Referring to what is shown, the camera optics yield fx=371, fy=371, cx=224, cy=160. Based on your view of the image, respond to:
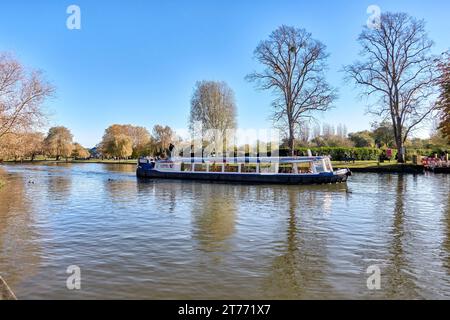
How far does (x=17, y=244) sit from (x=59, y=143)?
117714 mm

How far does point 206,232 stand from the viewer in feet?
43.9

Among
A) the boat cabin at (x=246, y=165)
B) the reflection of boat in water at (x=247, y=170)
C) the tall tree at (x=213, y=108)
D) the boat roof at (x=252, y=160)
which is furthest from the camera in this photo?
the tall tree at (x=213, y=108)

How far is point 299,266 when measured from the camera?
9492 mm

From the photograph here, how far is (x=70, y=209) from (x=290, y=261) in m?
13.3

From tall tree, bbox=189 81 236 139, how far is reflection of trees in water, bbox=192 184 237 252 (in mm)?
45872

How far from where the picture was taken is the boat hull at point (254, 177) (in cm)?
3253

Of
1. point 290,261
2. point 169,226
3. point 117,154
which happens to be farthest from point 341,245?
point 117,154

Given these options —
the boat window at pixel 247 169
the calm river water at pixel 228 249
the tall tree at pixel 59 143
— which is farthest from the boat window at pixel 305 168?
the tall tree at pixel 59 143

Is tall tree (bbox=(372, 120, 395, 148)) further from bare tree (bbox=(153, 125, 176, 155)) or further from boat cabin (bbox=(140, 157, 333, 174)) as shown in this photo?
bare tree (bbox=(153, 125, 176, 155))

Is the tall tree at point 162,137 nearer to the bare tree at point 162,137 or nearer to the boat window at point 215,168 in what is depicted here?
the bare tree at point 162,137

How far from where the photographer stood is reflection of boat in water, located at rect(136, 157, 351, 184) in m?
33.3

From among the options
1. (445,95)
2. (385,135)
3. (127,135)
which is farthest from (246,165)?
(127,135)

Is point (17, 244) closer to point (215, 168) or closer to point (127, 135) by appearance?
point (215, 168)
